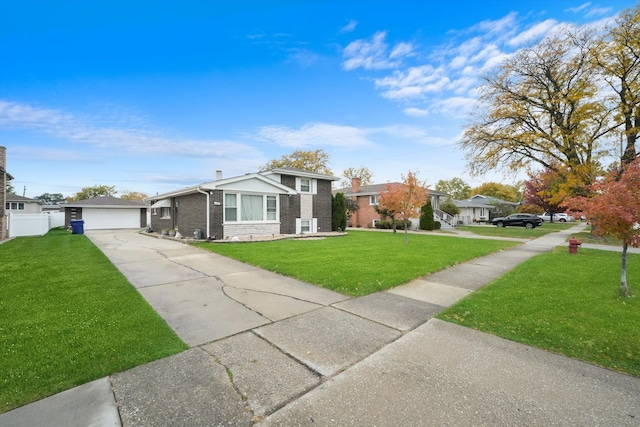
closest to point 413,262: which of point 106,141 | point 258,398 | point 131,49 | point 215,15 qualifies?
point 258,398

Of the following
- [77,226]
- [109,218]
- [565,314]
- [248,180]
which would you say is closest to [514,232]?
[248,180]

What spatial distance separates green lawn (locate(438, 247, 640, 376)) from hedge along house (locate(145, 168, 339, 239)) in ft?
41.5

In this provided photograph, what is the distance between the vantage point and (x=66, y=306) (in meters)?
4.88

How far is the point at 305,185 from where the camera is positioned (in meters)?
20.4

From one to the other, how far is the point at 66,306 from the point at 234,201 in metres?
11.0

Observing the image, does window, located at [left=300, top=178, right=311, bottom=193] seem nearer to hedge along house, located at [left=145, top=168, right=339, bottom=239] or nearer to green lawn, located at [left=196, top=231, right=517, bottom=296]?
hedge along house, located at [left=145, top=168, right=339, bottom=239]

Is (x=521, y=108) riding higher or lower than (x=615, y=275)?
higher

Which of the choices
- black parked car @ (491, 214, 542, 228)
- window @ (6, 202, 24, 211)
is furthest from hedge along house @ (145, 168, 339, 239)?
window @ (6, 202, 24, 211)

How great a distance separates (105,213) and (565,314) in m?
33.8

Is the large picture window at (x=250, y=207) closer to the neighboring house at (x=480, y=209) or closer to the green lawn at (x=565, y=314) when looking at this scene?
the green lawn at (x=565, y=314)

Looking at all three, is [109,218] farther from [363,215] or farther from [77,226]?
[363,215]

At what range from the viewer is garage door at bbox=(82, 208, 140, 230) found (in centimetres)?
2630

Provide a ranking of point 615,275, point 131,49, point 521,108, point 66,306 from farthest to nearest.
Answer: point 521,108
point 131,49
point 615,275
point 66,306

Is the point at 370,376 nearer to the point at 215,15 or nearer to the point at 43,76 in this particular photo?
the point at 215,15
